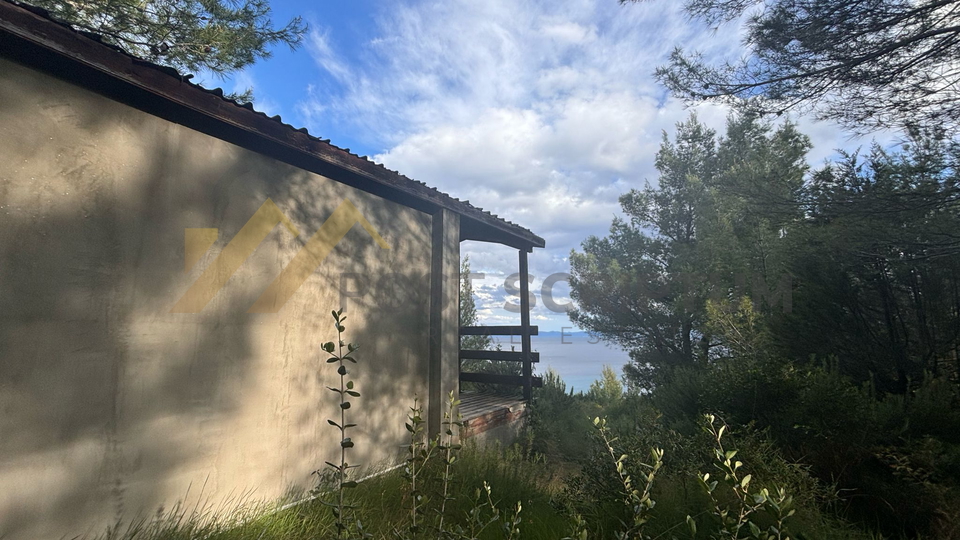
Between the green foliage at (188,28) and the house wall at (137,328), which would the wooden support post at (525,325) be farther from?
the green foliage at (188,28)

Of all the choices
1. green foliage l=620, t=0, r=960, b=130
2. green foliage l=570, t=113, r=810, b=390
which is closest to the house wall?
green foliage l=620, t=0, r=960, b=130

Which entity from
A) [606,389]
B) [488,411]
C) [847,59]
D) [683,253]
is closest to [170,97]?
[488,411]

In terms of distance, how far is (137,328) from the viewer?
9.43 ft

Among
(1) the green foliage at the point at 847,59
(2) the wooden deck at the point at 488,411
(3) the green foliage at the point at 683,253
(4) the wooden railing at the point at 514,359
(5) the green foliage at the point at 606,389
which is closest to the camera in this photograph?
(1) the green foliage at the point at 847,59

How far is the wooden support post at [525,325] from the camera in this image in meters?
7.53

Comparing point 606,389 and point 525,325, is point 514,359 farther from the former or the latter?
point 606,389

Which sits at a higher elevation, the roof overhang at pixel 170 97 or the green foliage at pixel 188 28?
the green foliage at pixel 188 28

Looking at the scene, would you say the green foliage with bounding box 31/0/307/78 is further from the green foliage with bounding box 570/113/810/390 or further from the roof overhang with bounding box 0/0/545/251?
the green foliage with bounding box 570/113/810/390

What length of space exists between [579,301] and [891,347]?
30.1ft

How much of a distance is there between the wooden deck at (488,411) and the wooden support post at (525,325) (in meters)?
Answer: 0.30

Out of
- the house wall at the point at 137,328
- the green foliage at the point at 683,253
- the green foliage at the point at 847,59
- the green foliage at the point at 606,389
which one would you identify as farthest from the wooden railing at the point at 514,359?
the green foliage at the point at 847,59

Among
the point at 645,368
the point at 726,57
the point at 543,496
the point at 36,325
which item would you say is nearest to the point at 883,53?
the point at 726,57

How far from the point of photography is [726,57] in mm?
5648

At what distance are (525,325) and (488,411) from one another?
6.29 feet
